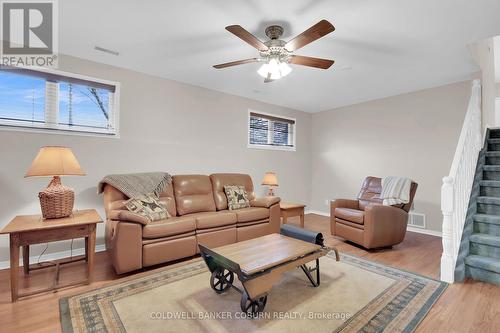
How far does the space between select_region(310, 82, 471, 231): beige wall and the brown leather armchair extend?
1.01m

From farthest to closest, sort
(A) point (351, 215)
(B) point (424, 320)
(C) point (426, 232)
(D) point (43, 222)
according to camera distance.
→ 1. (C) point (426, 232)
2. (A) point (351, 215)
3. (D) point (43, 222)
4. (B) point (424, 320)

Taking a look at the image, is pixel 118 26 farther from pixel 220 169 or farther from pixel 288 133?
pixel 288 133

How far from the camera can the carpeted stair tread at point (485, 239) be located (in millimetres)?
2455

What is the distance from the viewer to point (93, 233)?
236 centimetres

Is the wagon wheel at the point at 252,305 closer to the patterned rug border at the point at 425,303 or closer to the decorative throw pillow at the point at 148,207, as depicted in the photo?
the patterned rug border at the point at 425,303

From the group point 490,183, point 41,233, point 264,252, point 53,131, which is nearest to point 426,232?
point 490,183

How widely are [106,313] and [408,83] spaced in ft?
16.3

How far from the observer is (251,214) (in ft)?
11.6

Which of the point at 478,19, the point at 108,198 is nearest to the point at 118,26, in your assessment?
the point at 108,198

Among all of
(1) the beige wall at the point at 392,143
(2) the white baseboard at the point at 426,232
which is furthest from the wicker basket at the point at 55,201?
(2) the white baseboard at the point at 426,232

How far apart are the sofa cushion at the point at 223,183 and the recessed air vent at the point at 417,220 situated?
9.58 ft

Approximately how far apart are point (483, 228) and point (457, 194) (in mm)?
709

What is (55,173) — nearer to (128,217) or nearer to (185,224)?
(128,217)

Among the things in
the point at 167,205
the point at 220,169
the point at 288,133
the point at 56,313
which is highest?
the point at 288,133
